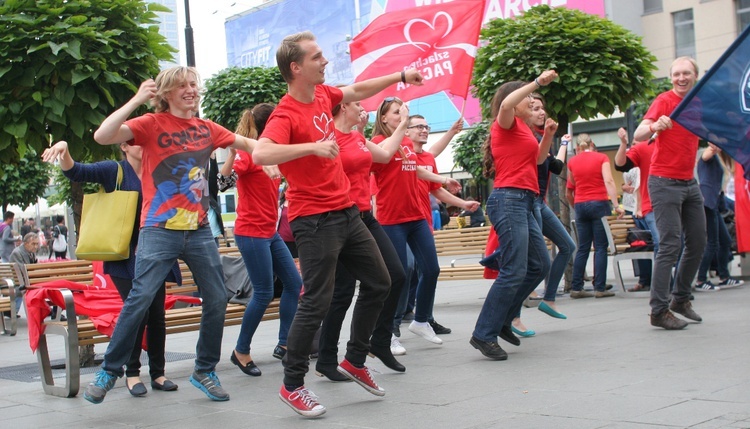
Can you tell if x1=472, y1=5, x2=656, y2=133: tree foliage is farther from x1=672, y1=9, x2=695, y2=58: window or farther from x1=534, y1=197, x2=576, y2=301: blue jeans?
x1=672, y1=9, x2=695, y2=58: window

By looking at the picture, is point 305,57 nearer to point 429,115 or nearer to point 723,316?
point 723,316

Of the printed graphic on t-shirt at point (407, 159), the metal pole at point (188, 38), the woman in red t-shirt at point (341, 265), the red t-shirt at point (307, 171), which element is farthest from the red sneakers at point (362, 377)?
the metal pole at point (188, 38)

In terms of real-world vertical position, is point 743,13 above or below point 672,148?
above

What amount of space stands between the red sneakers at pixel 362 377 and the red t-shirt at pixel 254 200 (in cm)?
163

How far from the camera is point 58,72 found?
7.24 m

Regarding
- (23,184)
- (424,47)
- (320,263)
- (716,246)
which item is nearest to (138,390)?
(320,263)

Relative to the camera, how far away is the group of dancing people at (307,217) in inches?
202

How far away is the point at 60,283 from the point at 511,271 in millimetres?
3212

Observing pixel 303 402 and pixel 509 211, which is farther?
pixel 509 211

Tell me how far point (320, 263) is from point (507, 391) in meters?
1.35

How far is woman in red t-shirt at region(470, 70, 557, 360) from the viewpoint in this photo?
6.67 metres

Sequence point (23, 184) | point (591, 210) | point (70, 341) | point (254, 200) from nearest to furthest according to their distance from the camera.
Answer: point (70, 341)
point (254, 200)
point (591, 210)
point (23, 184)

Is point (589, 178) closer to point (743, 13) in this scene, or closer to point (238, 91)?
point (238, 91)

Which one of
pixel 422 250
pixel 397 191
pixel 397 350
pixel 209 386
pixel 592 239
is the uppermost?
pixel 397 191
